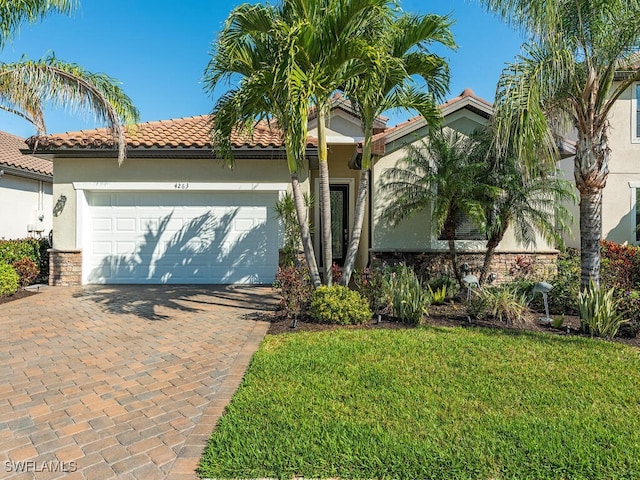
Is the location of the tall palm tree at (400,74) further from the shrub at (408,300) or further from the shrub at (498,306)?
the shrub at (498,306)

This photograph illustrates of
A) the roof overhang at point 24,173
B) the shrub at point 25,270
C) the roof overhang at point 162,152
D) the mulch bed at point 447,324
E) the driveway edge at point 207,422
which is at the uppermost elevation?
the roof overhang at point 24,173

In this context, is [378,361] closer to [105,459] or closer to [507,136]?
[105,459]

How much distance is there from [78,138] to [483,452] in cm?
1330

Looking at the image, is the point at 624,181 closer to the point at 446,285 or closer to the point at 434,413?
the point at 446,285

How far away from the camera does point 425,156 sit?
10.9 meters

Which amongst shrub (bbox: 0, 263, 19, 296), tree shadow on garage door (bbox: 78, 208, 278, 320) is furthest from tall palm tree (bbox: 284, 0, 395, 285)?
shrub (bbox: 0, 263, 19, 296)

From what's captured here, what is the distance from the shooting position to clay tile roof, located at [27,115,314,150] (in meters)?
11.1

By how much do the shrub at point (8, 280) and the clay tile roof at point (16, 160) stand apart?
25.5ft

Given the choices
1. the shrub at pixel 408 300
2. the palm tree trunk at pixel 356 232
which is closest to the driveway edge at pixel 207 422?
the palm tree trunk at pixel 356 232

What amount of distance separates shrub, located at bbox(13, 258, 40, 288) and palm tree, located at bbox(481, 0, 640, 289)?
1289 centimetres

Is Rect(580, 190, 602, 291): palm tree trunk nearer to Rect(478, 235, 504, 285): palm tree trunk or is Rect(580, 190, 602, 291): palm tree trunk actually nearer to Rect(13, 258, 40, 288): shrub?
Rect(478, 235, 504, 285): palm tree trunk

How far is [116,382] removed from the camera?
4859 millimetres

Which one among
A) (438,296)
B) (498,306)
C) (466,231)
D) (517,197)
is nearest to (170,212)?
(438,296)

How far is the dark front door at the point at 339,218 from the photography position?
1417cm
